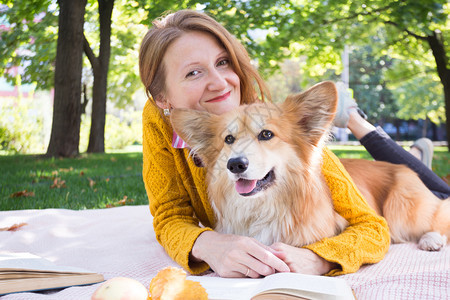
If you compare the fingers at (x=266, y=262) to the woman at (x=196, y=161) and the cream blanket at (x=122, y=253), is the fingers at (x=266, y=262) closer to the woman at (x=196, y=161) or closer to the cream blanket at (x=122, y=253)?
the woman at (x=196, y=161)

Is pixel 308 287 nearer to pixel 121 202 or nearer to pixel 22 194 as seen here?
pixel 121 202

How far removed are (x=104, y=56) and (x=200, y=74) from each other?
321 inches

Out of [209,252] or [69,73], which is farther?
[69,73]

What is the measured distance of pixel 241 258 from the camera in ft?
5.66

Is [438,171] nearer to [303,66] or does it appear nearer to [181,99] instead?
[181,99]

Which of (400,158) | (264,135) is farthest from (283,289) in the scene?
(400,158)

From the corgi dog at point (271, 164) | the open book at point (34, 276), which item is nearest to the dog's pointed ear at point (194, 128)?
the corgi dog at point (271, 164)

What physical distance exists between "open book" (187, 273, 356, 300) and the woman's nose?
42.1 inches

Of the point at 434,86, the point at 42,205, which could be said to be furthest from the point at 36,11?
the point at 434,86

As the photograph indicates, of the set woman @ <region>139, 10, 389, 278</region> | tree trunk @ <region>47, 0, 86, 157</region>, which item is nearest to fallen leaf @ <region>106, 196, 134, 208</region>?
woman @ <region>139, 10, 389, 278</region>

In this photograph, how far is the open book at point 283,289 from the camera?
1.29 meters

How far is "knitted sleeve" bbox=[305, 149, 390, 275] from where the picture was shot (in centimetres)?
186

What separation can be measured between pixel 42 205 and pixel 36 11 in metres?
5.45

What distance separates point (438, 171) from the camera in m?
6.54
